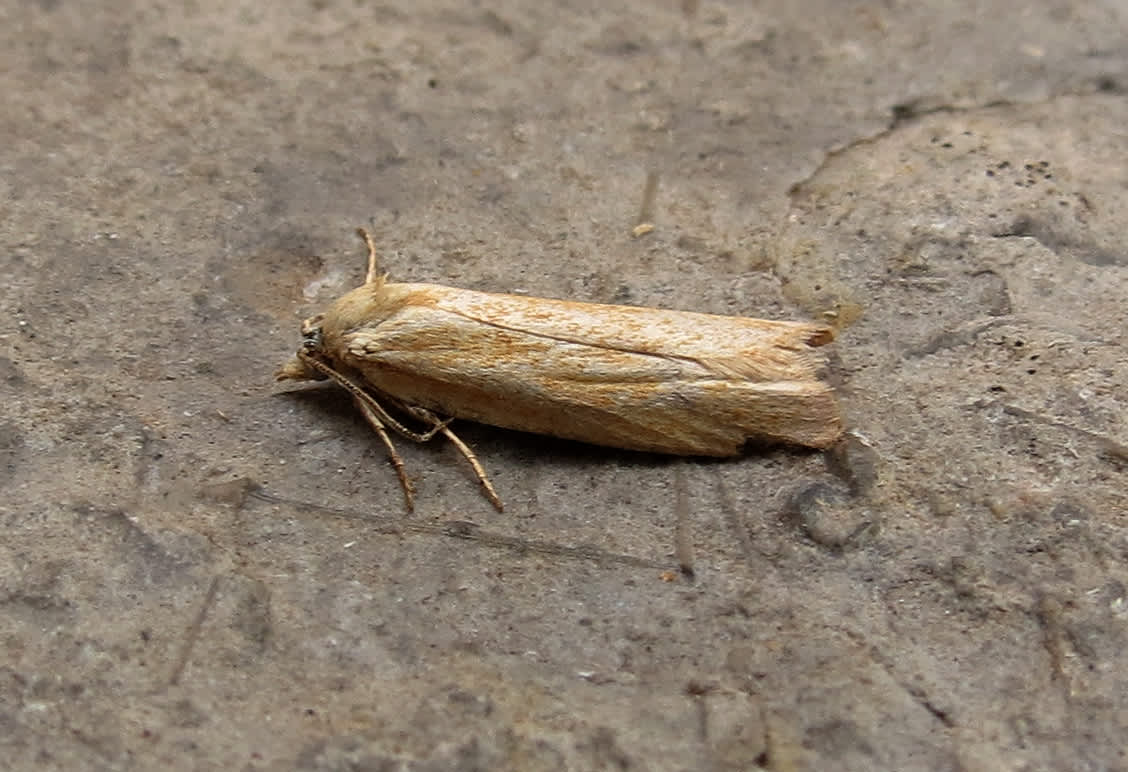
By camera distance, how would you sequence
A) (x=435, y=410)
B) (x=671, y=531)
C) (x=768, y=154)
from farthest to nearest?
1. (x=768, y=154)
2. (x=435, y=410)
3. (x=671, y=531)

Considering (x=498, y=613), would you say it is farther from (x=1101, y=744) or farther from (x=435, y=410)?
(x=1101, y=744)

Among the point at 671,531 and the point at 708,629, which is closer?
the point at 708,629

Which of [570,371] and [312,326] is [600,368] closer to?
[570,371]

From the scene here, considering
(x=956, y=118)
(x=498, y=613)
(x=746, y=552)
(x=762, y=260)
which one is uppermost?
(x=956, y=118)

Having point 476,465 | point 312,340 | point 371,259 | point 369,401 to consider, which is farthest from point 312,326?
point 476,465

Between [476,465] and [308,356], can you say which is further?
[308,356]

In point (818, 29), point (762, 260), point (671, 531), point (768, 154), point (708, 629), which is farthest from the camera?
point (818, 29)

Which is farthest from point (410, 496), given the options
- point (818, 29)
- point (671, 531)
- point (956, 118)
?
point (818, 29)
